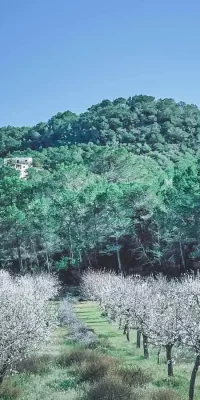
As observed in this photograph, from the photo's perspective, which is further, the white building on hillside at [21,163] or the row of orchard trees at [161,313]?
the white building on hillside at [21,163]

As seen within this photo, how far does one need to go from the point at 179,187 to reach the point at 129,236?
428 inches

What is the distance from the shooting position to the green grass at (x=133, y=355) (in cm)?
2217

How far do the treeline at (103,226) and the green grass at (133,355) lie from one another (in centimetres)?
1480

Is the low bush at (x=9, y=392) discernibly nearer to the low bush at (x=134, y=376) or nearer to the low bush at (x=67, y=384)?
the low bush at (x=67, y=384)

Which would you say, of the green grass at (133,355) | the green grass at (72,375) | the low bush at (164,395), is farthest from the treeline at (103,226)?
the low bush at (164,395)

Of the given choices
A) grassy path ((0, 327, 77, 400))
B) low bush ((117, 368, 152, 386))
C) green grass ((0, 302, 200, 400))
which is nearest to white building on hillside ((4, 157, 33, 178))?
green grass ((0, 302, 200, 400))

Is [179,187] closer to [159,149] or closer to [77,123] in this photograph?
[159,149]

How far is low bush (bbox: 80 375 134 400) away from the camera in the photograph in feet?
65.2

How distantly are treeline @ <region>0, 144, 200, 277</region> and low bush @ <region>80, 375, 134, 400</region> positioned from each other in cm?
3306

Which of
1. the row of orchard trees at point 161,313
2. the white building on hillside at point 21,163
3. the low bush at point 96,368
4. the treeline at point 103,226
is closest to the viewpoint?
the row of orchard trees at point 161,313

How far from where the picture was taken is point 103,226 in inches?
2564

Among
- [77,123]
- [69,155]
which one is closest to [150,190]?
[69,155]

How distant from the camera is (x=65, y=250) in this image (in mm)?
70000

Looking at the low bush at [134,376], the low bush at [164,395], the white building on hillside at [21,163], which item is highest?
the white building on hillside at [21,163]
